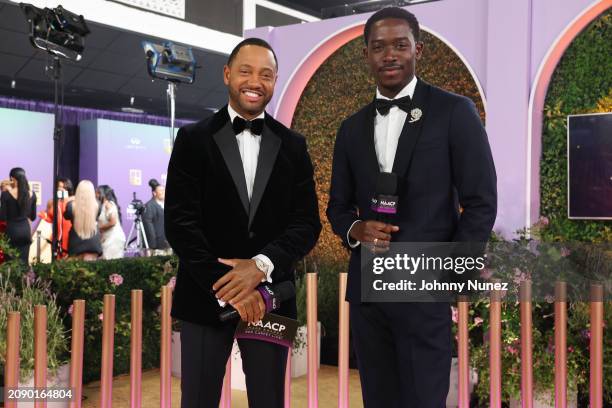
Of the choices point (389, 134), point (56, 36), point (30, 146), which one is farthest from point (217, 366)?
Result: point (30, 146)

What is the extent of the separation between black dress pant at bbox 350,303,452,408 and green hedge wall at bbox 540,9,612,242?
328 centimetres

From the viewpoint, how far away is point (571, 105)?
5113 mm

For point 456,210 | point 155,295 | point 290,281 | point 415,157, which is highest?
point 415,157

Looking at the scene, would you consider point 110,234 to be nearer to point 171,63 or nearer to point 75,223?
point 75,223

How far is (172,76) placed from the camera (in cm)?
855

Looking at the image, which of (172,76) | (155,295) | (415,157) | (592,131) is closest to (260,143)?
(415,157)

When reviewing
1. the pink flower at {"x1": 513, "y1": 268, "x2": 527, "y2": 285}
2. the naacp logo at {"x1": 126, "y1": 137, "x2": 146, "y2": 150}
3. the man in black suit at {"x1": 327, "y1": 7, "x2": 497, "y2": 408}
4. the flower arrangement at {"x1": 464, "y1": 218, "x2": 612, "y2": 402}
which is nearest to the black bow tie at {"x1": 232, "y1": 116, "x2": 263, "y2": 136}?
the man in black suit at {"x1": 327, "y1": 7, "x2": 497, "y2": 408}

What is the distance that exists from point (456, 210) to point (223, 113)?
725 millimetres

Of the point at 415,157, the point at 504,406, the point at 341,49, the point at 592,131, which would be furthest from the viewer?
the point at 341,49

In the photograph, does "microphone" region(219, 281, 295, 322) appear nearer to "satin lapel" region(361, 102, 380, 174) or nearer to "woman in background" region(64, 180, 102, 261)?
"satin lapel" region(361, 102, 380, 174)

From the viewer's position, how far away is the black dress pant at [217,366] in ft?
6.41

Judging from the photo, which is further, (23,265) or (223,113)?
(23,265)

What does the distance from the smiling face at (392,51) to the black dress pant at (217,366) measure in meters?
0.82

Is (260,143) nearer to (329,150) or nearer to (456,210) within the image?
(456,210)
